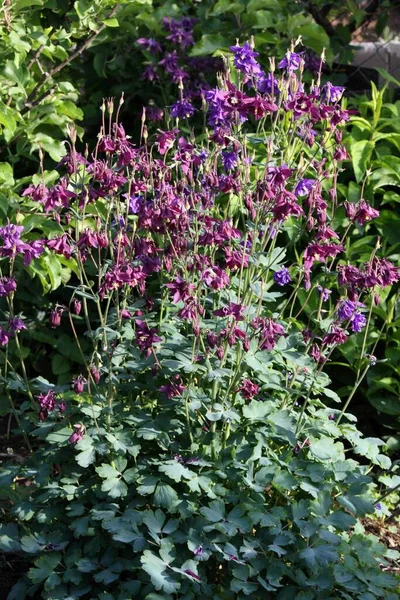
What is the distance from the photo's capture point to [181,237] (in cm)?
265

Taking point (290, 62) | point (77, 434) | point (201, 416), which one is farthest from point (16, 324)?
point (290, 62)

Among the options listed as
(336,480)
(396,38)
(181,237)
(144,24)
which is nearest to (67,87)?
(144,24)

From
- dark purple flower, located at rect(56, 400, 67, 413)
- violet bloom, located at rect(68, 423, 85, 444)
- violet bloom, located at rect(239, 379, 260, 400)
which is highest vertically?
violet bloom, located at rect(239, 379, 260, 400)

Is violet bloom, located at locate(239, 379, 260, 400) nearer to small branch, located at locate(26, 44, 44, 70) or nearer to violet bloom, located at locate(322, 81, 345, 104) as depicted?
violet bloom, located at locate(322, 81, 345, 104)

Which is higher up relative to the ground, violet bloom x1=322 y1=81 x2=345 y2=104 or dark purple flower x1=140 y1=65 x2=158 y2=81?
violet bloom x1=322 y1=81 x2=345 y2=104

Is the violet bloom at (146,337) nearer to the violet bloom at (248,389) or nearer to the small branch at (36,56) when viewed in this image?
the violet bloom at (248,389)

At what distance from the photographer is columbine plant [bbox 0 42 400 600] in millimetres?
2572

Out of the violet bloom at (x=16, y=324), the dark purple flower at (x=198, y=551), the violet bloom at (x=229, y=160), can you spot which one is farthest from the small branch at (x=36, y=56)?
the dark purple flower at (x=198, y=551)

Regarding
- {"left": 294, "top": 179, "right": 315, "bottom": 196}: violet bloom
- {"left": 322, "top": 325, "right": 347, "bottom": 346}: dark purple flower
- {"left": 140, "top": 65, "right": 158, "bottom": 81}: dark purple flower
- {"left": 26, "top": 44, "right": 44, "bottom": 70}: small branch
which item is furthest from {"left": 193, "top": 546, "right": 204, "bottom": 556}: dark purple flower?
{"left": 140, "top": 65, "right": 158, "bottom": 81}: dark purple flower

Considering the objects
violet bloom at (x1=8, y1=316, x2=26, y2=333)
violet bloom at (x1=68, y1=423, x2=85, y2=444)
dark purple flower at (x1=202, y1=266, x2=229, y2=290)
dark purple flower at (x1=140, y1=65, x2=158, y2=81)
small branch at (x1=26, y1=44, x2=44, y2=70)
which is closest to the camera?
dark purple flower at (x1=202, y1=266, x2=229, y2=290)

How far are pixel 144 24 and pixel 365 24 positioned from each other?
1.31 metres

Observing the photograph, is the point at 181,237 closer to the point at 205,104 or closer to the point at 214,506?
the point at 205,104

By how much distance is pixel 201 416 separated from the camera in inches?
111

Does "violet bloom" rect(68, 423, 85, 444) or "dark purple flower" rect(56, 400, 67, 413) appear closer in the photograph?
"violet bloom" rect(68, 423, 85, 444)
